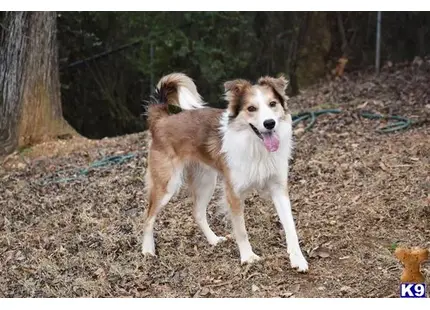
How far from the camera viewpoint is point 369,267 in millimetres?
4285

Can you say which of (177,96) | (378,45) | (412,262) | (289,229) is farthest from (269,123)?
(378,45)

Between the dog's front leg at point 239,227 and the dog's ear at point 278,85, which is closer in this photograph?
the dog's ear at point 278,85

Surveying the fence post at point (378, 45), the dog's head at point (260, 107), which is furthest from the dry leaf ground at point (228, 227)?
the fence post at point (378, 45)

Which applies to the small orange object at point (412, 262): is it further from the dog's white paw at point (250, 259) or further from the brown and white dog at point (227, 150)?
the dog's white paw at point (250, 259)

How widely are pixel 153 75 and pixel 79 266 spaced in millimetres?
7606

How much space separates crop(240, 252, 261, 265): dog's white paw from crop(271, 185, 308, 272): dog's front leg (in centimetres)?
25

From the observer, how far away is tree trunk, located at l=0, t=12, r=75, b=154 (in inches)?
345

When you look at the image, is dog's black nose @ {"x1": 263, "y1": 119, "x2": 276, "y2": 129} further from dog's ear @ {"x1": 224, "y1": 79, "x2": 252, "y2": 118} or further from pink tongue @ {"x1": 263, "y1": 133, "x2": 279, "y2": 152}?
dog's ear @ {"x1": 224, "y1": 79, "x2": 252, "y2": 118}

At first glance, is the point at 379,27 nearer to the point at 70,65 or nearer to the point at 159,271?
the point at 70,65

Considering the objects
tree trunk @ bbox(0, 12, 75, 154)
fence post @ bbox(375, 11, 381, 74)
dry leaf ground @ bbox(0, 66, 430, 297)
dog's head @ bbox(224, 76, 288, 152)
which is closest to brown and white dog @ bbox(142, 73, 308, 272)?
dog's head @ bbox(224, 76, 288, 152)

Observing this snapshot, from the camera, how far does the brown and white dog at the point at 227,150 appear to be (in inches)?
170

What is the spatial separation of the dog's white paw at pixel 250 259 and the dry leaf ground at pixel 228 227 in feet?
0.25

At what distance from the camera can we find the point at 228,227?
5484 millimetres
